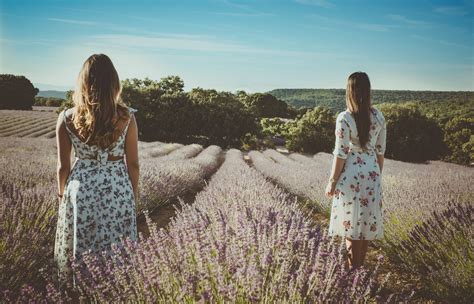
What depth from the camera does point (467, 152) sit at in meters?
22.5

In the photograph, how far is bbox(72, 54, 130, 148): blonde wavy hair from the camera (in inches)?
74.6

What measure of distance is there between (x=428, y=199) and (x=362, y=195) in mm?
1512

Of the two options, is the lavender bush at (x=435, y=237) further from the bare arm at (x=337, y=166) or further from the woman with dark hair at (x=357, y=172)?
the bare arm at (x=337, y=166)

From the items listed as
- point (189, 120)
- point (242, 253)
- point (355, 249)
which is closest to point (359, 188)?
point (355, 249)

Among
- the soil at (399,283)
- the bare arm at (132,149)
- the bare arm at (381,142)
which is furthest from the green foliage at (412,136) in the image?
the bare arm at (132,149)

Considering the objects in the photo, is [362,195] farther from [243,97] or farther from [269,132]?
[243,97]

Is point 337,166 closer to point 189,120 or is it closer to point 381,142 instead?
point 381,142

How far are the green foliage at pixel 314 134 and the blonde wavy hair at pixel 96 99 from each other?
2718cm

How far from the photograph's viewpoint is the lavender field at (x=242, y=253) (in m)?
1.43

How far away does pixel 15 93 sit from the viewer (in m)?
44.9

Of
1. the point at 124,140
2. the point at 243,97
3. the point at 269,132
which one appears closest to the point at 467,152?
the point at 269,132

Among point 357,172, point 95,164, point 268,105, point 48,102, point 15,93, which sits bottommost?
point 357,172

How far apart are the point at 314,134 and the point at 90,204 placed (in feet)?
89.1

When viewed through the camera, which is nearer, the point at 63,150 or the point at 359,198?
the point at 63,150
